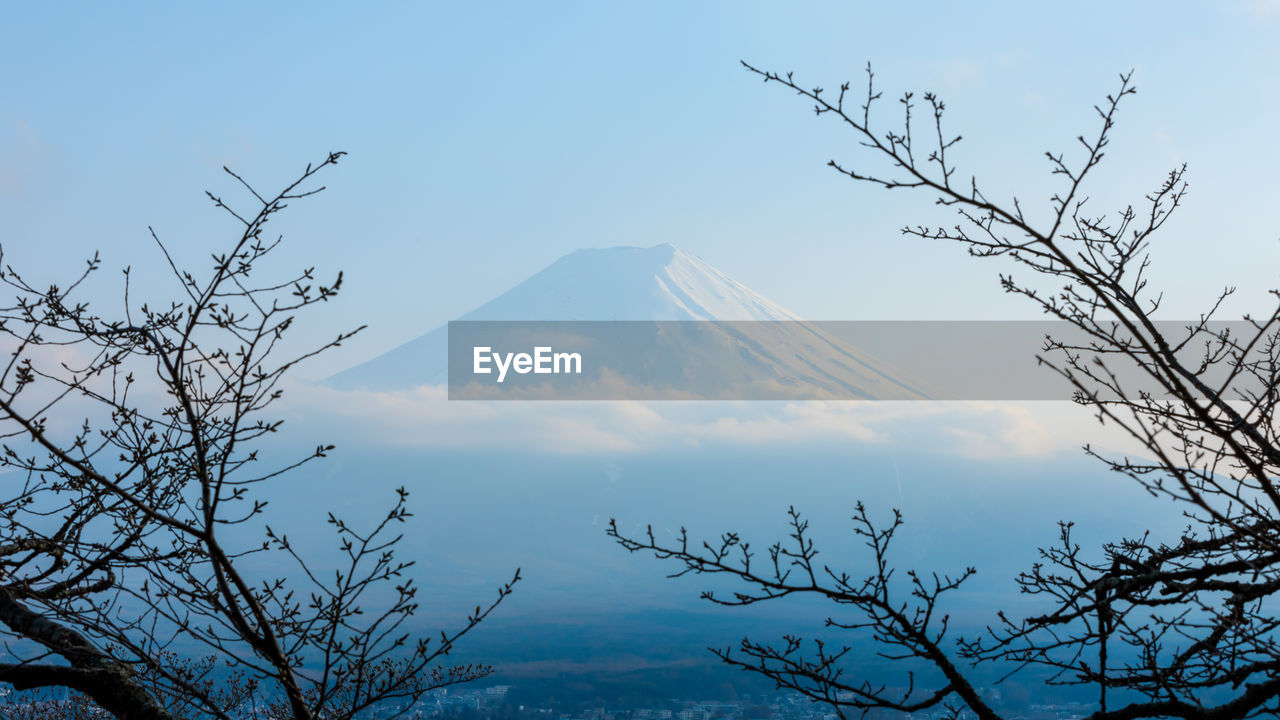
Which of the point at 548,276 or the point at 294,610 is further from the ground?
the point at 548,276

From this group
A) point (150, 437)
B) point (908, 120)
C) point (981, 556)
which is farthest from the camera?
point (981, 556)

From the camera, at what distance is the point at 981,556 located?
6978 inches

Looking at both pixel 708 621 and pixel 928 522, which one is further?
pixel 928 522

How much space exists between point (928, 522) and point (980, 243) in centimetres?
19775

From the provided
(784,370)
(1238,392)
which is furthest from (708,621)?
(1238,392)

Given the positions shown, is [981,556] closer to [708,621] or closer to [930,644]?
[708,621]

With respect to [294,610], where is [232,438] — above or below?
above

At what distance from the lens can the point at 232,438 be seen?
148 inches

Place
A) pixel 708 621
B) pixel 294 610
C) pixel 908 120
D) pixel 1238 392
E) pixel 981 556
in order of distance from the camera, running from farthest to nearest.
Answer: pixel 981 556 → pixel 708 621 → pixel 1238 392 → pixel 294 610 → pixel 908 120

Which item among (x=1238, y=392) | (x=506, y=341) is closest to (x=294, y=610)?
(x=1238, y=392)

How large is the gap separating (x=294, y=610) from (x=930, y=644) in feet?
8.70

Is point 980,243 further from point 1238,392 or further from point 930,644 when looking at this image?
point 1238,392

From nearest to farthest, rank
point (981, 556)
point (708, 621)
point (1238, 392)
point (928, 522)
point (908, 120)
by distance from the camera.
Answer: point (908, 120) < point (1238, 392) < point (708, 621) < point (981, 556) < point (928, 522)

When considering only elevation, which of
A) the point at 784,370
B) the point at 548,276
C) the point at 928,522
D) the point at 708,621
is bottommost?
the point at 708,621
